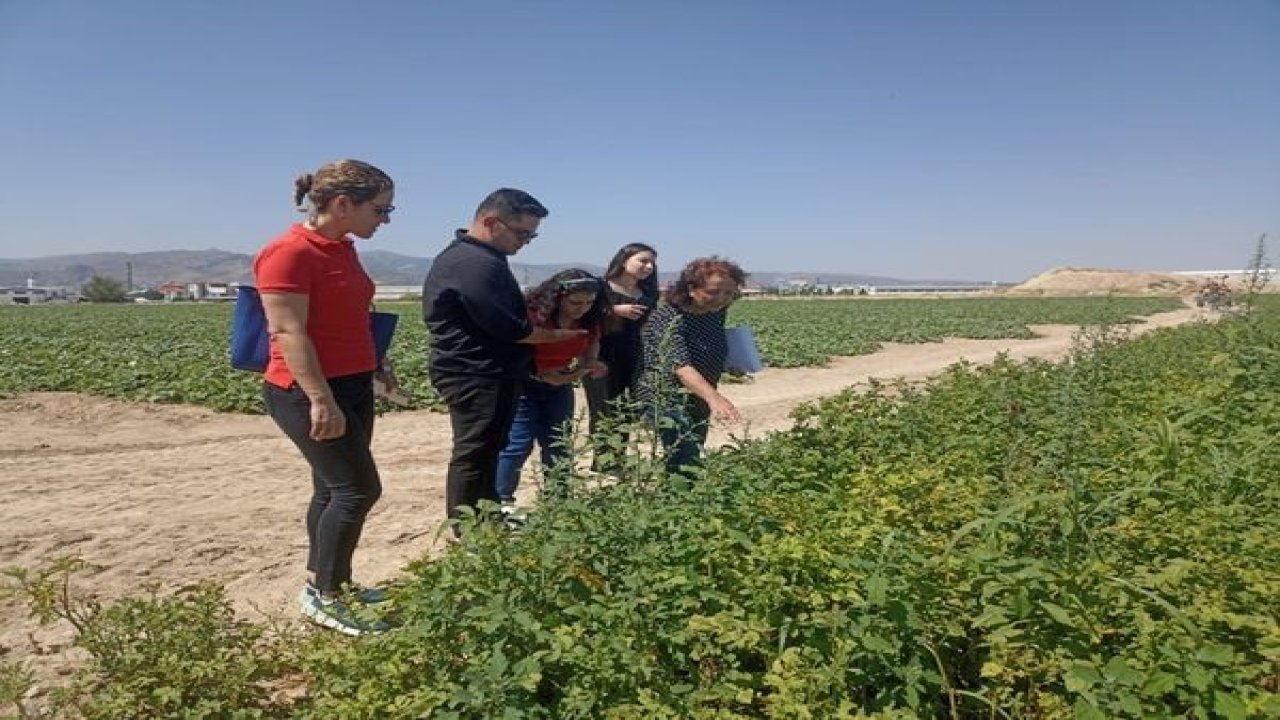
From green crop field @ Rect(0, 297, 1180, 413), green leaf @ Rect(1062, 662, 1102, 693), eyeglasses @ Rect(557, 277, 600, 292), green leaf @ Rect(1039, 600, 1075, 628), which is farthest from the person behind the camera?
green crop field @ Rect(0, 297, 1180, 413)

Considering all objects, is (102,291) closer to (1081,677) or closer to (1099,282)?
(1081,677)

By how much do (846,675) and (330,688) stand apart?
1.51m

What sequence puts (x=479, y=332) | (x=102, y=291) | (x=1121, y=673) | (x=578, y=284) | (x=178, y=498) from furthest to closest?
(x=102, y=291)
(x=178, y=498)
(x=578, y=284)
(x=479, y=332)
(x=1121, y=673)

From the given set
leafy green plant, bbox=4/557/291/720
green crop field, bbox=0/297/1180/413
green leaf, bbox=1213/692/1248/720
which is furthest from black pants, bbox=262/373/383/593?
green crop field, bbox=0/297/1180/413

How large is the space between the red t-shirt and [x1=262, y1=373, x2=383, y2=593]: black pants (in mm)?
81

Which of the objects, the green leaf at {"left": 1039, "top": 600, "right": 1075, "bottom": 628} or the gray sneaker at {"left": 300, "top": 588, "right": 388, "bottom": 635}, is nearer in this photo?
the green leaf at {"left": 1039, "top": 600, "right": 1075, "bottom": 628}

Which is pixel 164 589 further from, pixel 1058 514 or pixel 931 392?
pixel 931 392

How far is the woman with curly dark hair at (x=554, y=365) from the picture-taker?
404 centimetres

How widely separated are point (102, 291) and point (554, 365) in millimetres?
86040

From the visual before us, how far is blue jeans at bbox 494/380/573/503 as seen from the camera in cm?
413

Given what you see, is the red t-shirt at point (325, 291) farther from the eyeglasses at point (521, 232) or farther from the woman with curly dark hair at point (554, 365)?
the woman with curly dark hair at point (554, 365)

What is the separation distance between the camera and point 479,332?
135 inches

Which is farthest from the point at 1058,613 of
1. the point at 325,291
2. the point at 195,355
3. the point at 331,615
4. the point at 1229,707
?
the point at 195,355

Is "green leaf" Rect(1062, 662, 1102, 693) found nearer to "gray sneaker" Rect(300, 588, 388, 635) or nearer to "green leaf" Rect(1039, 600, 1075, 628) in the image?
"green leaf" Rect(1039, 600, 1075, 628)
